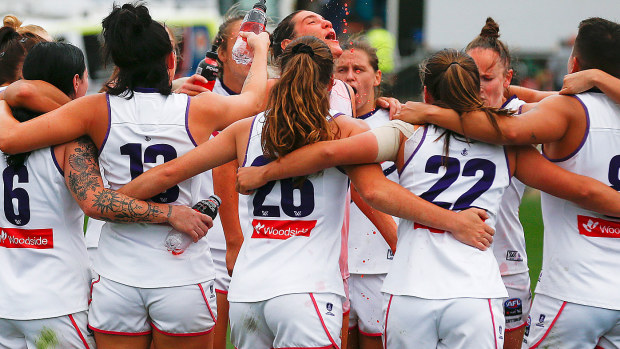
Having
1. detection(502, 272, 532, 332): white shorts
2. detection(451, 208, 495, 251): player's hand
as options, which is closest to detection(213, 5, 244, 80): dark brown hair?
detection(502, 272, 532, 332): white shorts

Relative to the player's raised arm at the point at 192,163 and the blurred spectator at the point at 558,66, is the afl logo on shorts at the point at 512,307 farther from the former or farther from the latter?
the blurred spectator at the point at 558,66

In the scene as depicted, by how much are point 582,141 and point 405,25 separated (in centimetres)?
1835

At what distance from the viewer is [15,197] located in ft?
14.4

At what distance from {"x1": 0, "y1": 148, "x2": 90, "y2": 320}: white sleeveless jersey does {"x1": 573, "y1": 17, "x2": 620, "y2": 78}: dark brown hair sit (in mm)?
2853

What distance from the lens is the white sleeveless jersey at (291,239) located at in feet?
13.0

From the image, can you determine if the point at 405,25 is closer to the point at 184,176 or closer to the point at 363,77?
the point at 363,77

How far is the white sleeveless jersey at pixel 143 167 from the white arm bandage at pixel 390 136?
1.02 m

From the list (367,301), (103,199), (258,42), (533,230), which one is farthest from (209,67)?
(533,230)

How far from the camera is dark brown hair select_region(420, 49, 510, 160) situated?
13.3 ft

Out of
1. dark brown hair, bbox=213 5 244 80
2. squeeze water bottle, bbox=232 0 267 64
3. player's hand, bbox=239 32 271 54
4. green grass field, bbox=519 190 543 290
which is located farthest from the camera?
green grass field, bbox=519 190 543 290

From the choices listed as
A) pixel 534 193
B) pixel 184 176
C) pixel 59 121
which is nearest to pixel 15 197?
pixel 59 121

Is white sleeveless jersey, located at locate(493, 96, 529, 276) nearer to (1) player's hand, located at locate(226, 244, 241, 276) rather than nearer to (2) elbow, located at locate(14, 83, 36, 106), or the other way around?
(1) player's hand, located at locate(226, 244, 241, 276)

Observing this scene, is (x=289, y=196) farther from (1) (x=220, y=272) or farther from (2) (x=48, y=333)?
(1) (x=220, y=272)

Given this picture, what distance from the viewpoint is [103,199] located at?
4238 millimetres
